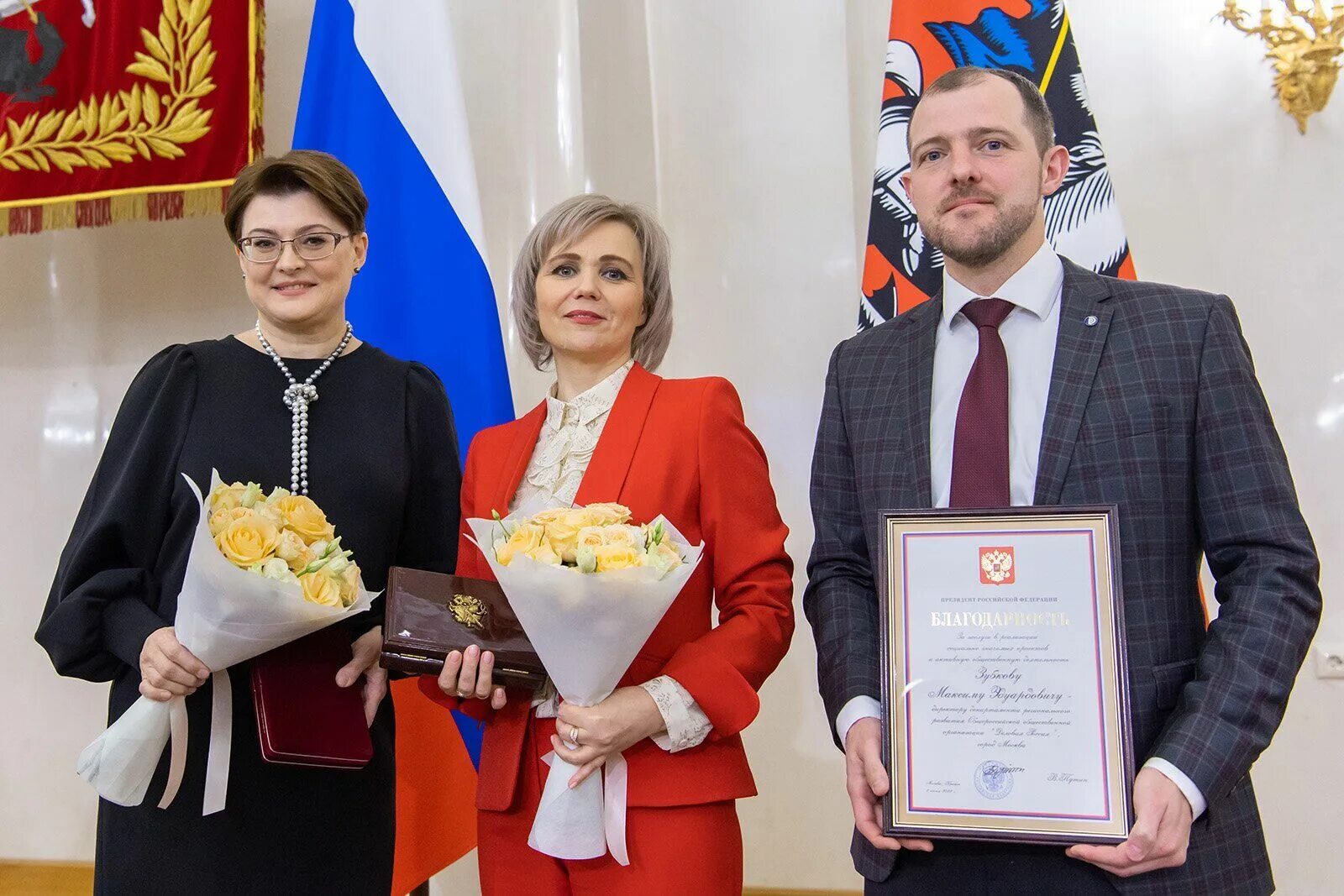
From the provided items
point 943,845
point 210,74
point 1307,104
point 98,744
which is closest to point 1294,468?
point 1307,104

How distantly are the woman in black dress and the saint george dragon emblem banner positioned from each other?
1310 millimetres

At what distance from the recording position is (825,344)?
12.3 ft

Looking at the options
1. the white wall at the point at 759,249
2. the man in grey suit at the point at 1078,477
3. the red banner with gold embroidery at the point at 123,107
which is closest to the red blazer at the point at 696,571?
the man in grey suit at the point at 1078,477

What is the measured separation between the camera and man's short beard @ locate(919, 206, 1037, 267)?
5.15ft

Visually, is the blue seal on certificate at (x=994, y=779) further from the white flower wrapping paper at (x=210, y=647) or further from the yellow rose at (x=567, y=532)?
the white flower wrapping paper at (x=210, y=647)

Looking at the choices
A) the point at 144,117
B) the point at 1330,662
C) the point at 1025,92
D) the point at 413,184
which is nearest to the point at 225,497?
the point at 1025,92

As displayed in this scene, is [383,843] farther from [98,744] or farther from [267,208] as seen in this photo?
[267,208]

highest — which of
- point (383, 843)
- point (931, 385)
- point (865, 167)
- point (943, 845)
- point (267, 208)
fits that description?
point (865, 167)

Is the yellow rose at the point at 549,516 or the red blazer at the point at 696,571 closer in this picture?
the yellow rose at the point at 549,516

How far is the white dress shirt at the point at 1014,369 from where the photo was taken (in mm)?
1509

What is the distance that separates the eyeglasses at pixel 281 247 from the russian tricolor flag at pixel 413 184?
3.11 feet

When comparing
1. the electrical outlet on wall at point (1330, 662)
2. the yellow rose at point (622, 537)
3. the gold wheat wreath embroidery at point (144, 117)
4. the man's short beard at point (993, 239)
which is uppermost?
the gold wheat wreath embroidery at point (144, 117)

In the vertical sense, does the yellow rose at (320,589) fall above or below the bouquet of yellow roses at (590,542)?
below

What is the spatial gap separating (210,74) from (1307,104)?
3.26 metres
